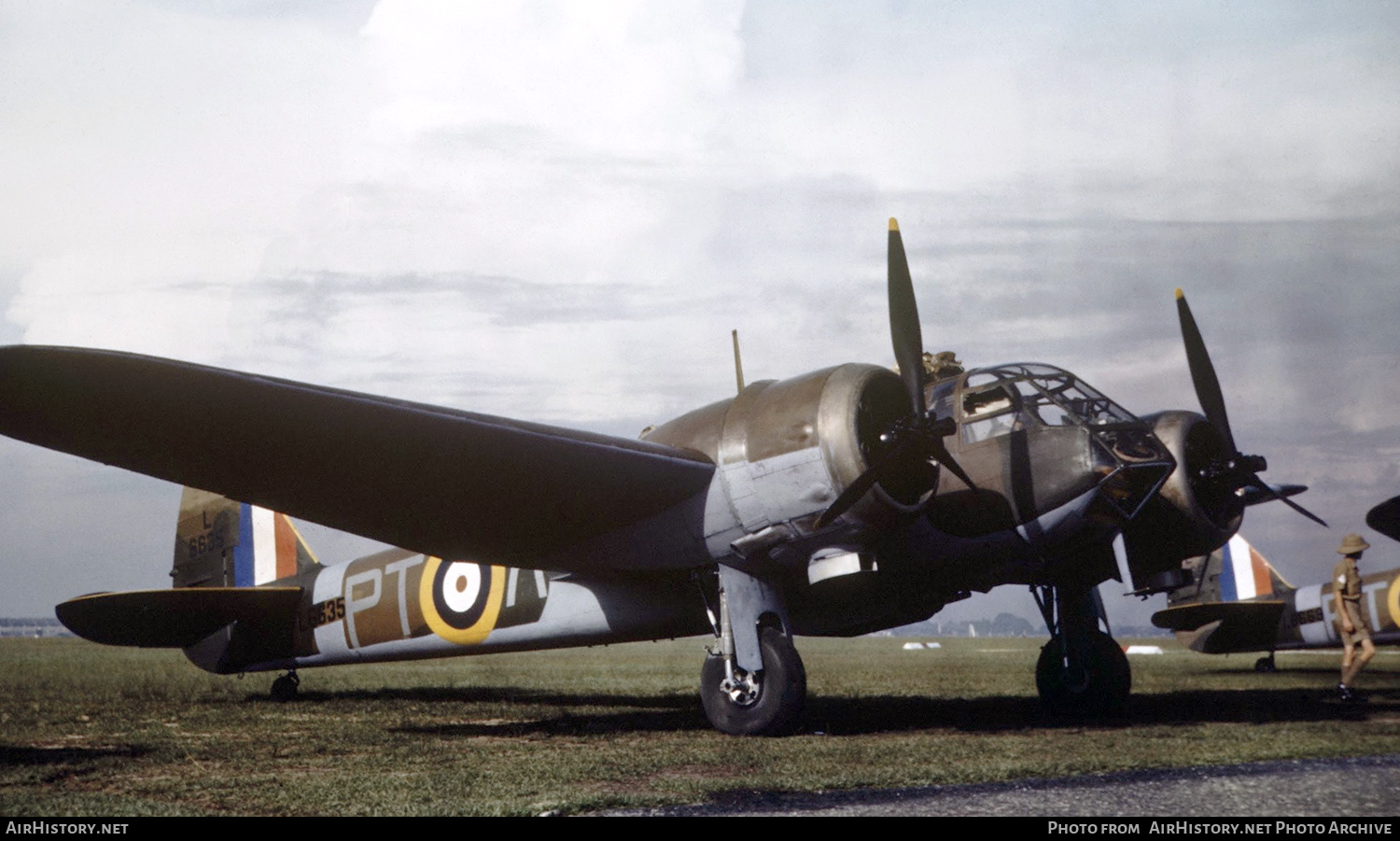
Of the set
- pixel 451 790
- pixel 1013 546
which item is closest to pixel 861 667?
pixel 1013 546

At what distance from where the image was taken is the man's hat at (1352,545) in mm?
11320

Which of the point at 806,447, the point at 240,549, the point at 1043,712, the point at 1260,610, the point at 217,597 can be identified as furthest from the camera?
the point at 1260,610

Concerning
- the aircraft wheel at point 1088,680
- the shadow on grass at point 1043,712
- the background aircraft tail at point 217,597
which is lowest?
the shadow on grass at point 1043,712

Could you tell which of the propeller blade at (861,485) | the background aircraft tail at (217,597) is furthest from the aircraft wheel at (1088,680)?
the background aircraft tail at (217,597)

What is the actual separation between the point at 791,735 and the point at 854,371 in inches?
117

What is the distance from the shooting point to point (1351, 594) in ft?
36.6

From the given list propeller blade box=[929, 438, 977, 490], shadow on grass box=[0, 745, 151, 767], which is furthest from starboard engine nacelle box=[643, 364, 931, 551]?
shadow on grass box=[0, 745, 151, 767]

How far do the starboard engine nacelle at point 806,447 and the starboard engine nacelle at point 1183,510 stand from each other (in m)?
2.44

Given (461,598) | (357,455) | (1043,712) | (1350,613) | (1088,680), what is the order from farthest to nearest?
(461,598), (1350,613), (1043,712), (1088,680), (357,455)

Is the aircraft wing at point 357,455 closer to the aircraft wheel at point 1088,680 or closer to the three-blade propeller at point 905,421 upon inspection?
the three-blade propeller at point 905,421

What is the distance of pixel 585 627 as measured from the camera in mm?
10594

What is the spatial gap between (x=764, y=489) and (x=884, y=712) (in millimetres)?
3918

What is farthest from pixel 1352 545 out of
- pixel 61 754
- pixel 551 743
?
pixel 61 754

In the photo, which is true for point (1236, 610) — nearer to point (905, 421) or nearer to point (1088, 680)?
point (1088, 680)
